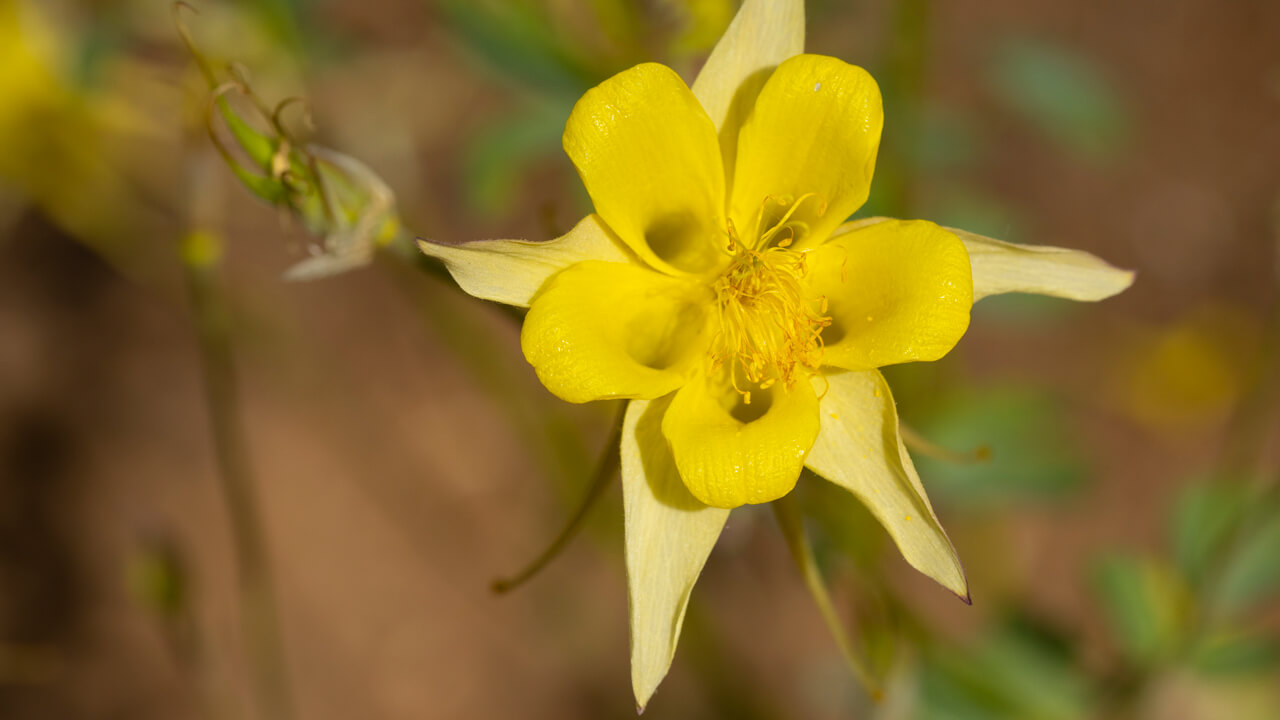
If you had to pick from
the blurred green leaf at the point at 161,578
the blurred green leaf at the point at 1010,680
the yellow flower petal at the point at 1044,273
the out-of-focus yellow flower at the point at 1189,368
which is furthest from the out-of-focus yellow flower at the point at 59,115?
the out-of-focus yellow flower at the point at 1189,368

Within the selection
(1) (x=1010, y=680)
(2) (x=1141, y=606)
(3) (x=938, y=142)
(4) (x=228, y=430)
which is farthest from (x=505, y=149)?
(2) (x=1141, y=606)

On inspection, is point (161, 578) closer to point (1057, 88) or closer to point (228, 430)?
point (228, 430)

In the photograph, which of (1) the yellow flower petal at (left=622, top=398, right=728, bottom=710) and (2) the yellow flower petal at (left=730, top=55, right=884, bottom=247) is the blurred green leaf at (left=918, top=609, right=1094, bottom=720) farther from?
(2) the yellow flower petal at (left=730, top=55, right=884, bottom=247)

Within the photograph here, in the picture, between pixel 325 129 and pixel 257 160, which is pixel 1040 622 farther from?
pixel 325 129

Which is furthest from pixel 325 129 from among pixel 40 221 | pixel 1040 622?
pixel 1040 622

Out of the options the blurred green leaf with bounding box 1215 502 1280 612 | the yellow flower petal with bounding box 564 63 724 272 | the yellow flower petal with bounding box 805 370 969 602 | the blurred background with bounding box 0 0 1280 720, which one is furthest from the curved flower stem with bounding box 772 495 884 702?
the blurred green leaf with bounding box 1215 502 1280 612

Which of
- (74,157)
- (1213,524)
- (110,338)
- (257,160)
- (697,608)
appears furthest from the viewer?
(110,338)

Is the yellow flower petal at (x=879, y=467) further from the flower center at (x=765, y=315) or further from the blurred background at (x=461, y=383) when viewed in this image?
the blurred background at (x=461, y=383)
